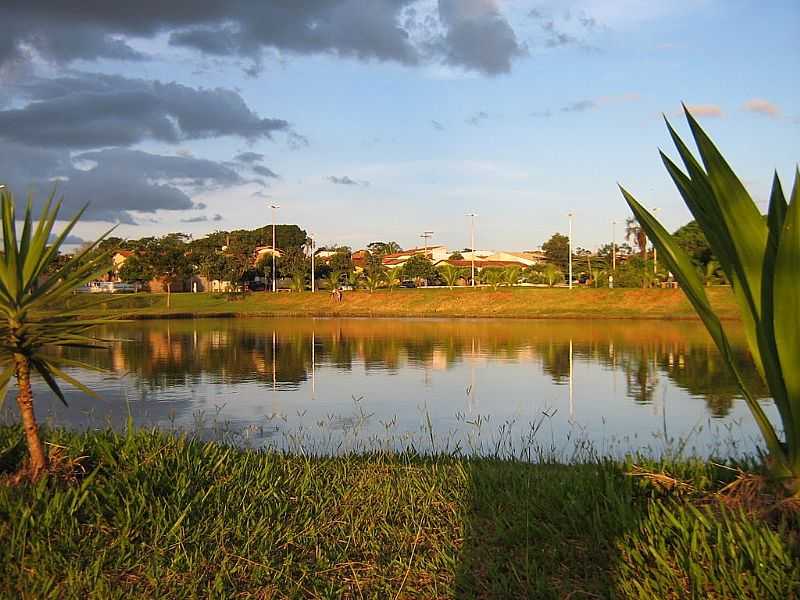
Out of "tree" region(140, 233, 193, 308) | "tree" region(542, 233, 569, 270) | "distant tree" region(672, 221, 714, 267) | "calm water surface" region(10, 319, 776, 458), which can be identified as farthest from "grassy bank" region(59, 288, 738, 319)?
"tree" region(542, 233, 569, 270)

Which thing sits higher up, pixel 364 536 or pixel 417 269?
pixel 417 269

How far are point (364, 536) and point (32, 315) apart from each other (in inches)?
101

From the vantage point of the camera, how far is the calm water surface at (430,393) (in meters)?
10.2

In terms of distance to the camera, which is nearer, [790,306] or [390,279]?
[790,306]

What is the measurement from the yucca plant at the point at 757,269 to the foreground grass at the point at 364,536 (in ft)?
1.89

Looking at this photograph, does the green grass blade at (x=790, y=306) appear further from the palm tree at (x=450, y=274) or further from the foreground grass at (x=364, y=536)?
the palm tree at (x=450, y=274)

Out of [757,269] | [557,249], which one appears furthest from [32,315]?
[557,249]

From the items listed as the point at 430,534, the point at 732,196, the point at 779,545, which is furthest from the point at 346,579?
the point at 732,196

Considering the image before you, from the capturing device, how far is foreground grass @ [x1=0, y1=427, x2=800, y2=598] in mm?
3896

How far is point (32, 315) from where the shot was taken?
16.7 ft

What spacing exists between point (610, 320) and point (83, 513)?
137 feet

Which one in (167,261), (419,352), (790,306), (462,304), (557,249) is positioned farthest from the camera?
(557,249)

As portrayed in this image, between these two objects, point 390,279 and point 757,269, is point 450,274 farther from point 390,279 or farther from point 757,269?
point 757,269

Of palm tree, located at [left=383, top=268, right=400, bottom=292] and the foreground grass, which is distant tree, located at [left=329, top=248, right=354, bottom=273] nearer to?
palm tree, located at [left=383, top=268, right=400, bottom=292]
